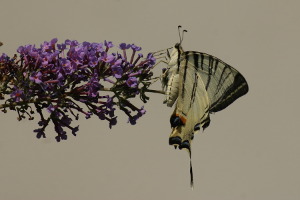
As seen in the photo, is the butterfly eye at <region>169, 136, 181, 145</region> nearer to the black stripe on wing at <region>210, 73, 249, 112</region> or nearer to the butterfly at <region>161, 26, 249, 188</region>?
the butterfly at <region>161, 26, 249, 188</region>

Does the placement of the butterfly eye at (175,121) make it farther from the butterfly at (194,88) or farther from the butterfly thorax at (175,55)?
the butterfly thorax at (175,55)

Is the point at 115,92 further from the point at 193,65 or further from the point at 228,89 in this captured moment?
the point at 228,89

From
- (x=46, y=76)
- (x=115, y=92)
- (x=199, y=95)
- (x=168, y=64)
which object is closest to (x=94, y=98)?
(x=115, y=92)

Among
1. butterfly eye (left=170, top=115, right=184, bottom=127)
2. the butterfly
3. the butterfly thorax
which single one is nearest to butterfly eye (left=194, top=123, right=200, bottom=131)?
the butterfly

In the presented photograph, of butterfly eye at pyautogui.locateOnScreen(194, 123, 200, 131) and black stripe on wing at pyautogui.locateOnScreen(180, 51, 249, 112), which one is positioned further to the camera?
butterfly eye at pyautogui.locateOnScreen(194, 123, 200, 131)

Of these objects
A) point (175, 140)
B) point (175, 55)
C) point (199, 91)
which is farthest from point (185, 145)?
point (175, 55)

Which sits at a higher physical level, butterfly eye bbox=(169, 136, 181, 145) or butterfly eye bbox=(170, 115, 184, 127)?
butterfly eye bbox=(170, 115, 184, 127)


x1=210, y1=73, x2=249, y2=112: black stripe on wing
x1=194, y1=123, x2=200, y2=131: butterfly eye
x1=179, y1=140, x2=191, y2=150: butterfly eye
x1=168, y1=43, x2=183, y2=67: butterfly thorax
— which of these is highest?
x1=168, y1=43, x2=183, y2=67: butterfly thorax

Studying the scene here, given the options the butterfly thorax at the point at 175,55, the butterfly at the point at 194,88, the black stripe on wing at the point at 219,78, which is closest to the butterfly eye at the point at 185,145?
the butterfly at the point at 194,88

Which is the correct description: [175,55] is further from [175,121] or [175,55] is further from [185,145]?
[185,145]
